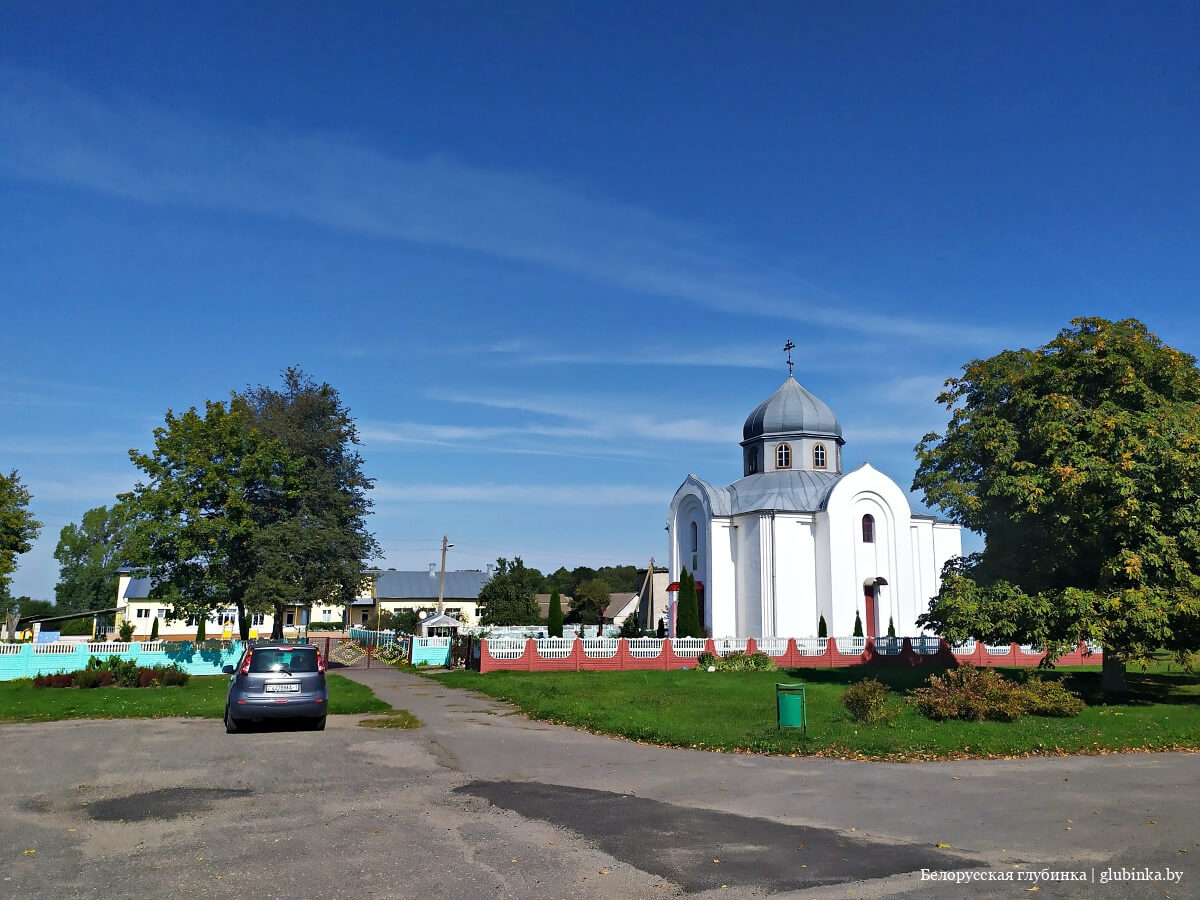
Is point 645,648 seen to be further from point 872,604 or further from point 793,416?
point 793,416

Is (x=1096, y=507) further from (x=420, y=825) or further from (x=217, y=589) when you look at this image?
(x=217, y=589)

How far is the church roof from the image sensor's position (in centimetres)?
4350

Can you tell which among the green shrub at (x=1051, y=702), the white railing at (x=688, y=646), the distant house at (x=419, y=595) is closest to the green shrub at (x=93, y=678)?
the white railing at (x=688, y=646)

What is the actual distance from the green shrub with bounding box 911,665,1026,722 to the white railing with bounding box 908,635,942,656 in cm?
1994

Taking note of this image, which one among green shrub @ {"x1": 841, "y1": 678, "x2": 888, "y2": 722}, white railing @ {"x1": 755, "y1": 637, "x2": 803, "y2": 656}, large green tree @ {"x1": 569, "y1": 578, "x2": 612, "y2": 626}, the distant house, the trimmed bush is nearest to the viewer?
green shrub @ {"x1": 841, "y1": 678, "x2": 888, "y2": 722}

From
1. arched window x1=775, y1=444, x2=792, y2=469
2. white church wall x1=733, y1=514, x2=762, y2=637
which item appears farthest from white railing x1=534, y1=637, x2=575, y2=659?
arched window x1=775, y1=444, x2=792, y2=469

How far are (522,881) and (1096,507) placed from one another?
52.6ft

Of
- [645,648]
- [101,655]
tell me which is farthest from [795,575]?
[101,655]

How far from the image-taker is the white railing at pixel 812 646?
33875 mm

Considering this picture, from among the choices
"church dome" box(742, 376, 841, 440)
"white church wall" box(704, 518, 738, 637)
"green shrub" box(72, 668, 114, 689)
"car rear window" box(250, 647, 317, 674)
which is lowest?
"green shrub" box(72, 668, 114, 689)

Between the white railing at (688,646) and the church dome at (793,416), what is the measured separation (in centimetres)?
1790

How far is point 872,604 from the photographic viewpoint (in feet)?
137

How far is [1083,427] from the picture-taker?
62.0 feet

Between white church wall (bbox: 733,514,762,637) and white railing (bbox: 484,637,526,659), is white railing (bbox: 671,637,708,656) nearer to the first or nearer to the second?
white railing (bbox: 484,637,526,659)
